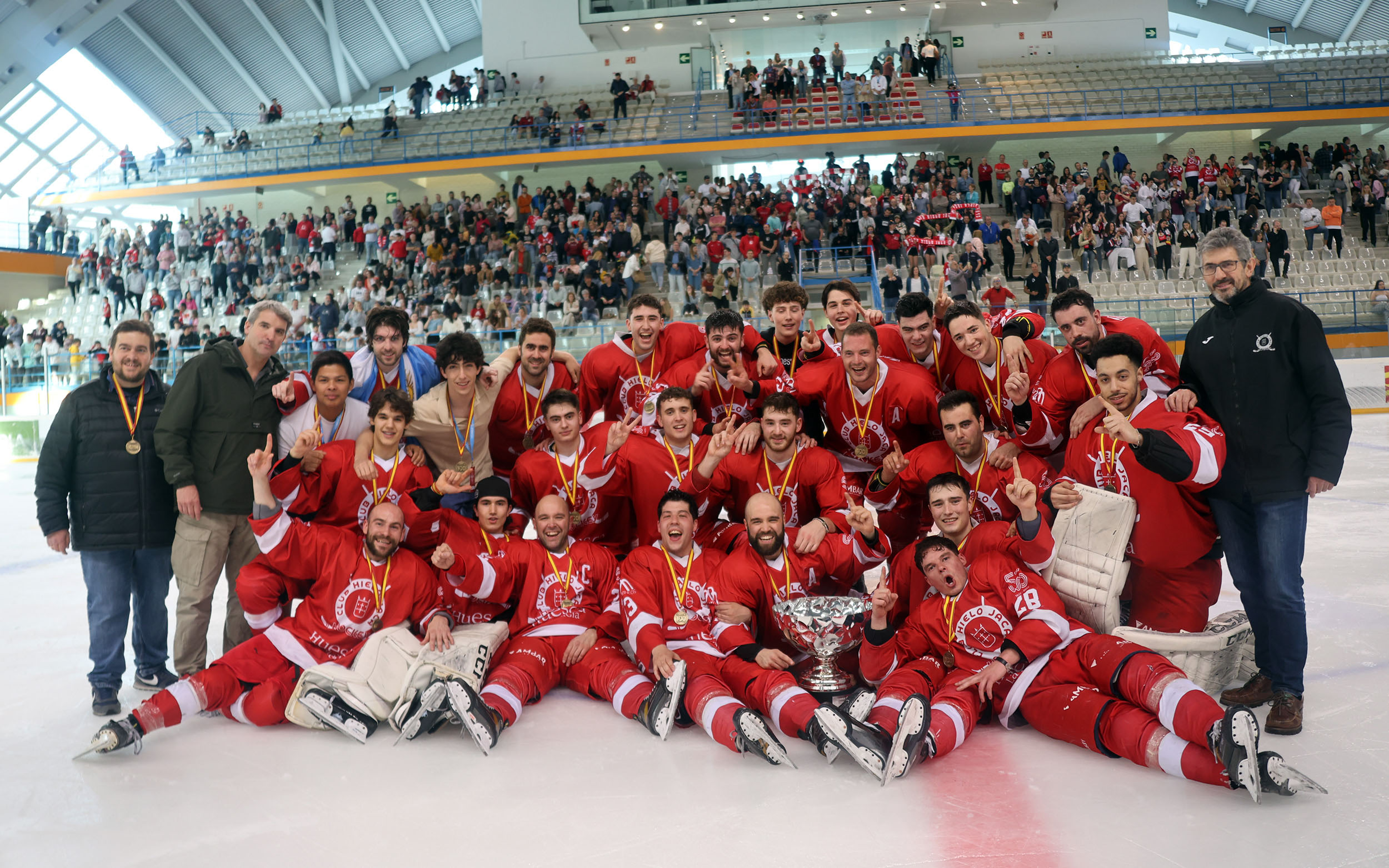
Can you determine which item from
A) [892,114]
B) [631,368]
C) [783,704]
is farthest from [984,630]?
[892,114]

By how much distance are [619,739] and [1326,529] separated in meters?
6.81

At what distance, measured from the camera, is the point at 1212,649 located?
13.6 ft

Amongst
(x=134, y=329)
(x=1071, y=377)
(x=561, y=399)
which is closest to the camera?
(x=134, y=329)

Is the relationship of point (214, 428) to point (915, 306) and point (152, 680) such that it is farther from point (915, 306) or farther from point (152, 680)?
point (915, 306)

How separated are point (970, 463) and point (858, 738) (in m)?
2.07

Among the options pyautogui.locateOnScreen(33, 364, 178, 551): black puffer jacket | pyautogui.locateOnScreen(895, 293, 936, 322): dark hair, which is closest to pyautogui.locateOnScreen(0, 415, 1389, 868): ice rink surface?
pyautogui.locateOnScreen(33, 364, 178, 551): black puffer jacket

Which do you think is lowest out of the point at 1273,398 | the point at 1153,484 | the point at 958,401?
the point at 1153,484

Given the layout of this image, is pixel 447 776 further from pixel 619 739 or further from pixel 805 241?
pixel 805 241

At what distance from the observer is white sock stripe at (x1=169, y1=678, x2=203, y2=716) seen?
4.16 meters

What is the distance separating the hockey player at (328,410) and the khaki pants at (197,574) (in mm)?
495

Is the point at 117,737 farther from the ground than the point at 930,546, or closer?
closer

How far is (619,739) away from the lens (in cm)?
414

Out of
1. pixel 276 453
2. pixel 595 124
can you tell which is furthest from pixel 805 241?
pixel 276 453

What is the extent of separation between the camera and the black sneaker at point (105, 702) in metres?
4.58
